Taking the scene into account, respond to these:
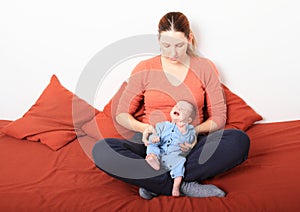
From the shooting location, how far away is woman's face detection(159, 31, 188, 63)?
204 cm

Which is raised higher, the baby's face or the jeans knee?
the baby's face

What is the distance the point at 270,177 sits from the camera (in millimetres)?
1809

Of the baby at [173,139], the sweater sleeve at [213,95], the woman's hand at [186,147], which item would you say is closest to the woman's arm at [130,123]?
the baby at [173,139]

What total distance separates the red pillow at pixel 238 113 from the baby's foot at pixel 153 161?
57 centimetres

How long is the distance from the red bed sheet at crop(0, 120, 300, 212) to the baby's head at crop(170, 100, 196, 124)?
0.93 feet

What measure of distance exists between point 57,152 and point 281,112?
121 cm

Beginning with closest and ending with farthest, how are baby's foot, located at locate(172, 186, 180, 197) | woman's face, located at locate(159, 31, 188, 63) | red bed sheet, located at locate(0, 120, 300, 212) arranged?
red bed sheet, located at locate(0, 120, 300, 212) → baby's foot, located at locate(172, 186, 180, 197) → woman's face, located at locate(159, 31, 188, 63)

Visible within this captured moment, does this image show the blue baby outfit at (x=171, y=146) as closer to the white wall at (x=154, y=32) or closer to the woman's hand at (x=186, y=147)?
the woman's hand at (x=186, y=147)

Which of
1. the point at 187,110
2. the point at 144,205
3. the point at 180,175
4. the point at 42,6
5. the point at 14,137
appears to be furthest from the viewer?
the point at 42,6

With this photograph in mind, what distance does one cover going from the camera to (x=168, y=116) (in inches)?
83.3

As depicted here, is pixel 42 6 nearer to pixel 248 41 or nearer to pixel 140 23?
pixel 140 23

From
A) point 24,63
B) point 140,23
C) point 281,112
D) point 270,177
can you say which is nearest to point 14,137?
point 24,63

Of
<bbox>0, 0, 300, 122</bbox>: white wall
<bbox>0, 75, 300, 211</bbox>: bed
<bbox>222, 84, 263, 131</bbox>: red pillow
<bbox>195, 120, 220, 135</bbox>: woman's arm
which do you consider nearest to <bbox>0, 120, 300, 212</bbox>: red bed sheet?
<bbox>0, 75, 300, 211</bbox>: bed

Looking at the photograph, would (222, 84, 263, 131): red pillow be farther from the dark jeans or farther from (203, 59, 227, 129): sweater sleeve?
the dark jeans
